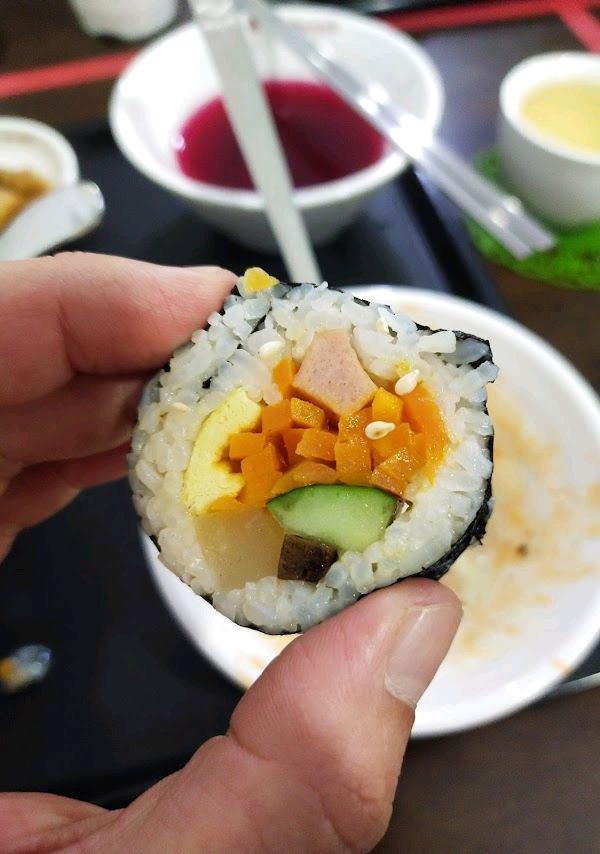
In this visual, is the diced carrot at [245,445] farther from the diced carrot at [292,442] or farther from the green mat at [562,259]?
the green mat at [562,259]

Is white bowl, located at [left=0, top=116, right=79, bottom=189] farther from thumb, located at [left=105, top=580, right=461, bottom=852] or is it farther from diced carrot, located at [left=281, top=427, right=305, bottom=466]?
thumb, located at [left=105, top=580, right=461, bottom=852]

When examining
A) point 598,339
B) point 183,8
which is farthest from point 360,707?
point 183,8

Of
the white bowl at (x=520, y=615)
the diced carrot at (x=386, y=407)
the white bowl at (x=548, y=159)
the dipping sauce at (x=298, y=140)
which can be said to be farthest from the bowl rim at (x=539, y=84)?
the diced carrot at (x=386, y=407)

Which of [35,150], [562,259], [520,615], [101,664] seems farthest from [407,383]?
[35,150]

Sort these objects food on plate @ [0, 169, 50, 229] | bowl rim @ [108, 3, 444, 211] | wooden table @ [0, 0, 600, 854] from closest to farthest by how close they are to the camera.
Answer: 1. wooden table @ [0, 0, 600, 854]
2. bowl rim @ [108, 3, 444, 211]
3. food on plate @ [0, 169, 50, 229]

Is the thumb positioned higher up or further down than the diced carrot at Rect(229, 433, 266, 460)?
further down

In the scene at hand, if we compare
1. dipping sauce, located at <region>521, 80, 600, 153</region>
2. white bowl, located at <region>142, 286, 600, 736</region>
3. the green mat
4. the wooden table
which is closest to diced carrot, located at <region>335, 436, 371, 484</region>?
white bowl, located at <region>142, 286, 600, 736</region>
